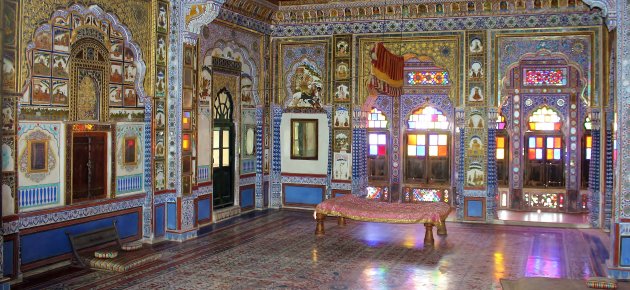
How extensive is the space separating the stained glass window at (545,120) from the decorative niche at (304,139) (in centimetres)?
525

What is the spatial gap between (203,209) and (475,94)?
5873 millimetres

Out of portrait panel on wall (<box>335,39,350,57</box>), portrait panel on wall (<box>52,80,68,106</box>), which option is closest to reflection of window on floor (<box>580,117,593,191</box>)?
portrait panel on wall (<box>335,39,350,57</box>)

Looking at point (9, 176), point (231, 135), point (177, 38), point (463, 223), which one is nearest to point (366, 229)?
point (463, 223)

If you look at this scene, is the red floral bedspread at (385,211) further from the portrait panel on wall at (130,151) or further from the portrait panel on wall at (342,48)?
the portrait panel on wall at (342,48)

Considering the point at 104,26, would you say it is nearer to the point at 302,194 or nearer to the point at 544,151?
the point at 302,194

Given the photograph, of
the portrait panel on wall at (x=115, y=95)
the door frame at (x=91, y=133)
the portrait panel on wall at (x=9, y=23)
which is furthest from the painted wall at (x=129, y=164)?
the portrait panel on wall at (x=9, y=23)

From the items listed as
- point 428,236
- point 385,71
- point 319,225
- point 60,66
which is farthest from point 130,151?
point 428,236

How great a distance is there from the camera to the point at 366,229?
11.7 m

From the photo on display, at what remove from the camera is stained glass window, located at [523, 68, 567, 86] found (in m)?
14.5

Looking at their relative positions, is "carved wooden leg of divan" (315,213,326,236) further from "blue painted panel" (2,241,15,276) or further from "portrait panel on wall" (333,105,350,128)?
"blue painted panel" (2,241,15,276)

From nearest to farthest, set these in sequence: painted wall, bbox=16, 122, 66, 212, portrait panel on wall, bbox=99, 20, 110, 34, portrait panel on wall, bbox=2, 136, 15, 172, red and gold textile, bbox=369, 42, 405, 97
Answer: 1. portrait panel on wall, bbox=2, 136, 15, 172
2. painted wall, bbox=16, 122, 66, 212
3. portrait panel on wall, bbox=99, 20, 110, 34
4. red and gold textile, bbox=369, 42, 405, 97

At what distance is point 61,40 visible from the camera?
27.6 ft

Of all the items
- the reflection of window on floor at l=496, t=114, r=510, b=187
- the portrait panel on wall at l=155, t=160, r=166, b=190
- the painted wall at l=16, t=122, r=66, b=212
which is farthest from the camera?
the reflection of window on floor at l=496, t=114, r=510, b=187

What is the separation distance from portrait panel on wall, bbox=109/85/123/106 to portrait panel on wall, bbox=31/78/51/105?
1.24 metres
